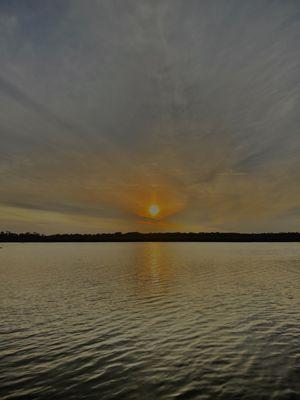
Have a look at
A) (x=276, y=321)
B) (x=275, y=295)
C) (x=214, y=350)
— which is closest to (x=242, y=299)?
(x=275, y=295)

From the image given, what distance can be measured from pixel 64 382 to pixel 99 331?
8.05m

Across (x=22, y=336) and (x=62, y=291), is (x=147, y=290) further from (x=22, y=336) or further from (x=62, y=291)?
(x=22, y=336)

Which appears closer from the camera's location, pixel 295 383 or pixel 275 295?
pixel 295 383

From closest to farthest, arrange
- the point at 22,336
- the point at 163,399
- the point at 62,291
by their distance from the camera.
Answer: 1. the point at 163,399
2. the point at 22,336
3. the point at 62,291

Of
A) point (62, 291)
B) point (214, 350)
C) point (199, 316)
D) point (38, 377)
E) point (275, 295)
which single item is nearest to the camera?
point (38, 377)

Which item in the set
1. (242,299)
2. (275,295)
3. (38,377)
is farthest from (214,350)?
(275,295)

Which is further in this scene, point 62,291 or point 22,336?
point 62,291

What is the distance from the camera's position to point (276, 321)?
78.1ft

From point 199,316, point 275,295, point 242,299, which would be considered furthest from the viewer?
point 275,295

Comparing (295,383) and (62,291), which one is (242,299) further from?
(62,291)

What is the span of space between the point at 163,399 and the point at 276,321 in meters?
15.3

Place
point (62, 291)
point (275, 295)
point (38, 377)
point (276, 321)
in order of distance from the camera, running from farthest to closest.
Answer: point (62, 291) → point (275, 295) → point (276, 321) → point (38, 377)

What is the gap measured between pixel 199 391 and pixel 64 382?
20.6 feet

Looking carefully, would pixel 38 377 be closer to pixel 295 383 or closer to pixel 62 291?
pixel 295 383
